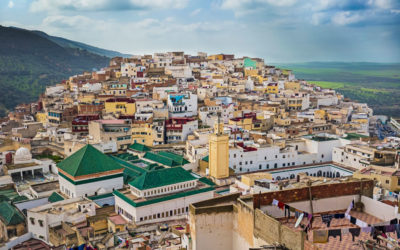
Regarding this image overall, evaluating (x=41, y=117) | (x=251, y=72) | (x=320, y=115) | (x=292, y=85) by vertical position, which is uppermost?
(x=251, y=72)

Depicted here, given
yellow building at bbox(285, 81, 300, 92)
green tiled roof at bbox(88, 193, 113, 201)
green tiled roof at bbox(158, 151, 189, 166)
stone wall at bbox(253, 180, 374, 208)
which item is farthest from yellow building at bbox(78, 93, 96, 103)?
stone wall at bbox(253, 180, 374, 208)

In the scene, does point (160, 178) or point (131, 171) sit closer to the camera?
point (160, 178)

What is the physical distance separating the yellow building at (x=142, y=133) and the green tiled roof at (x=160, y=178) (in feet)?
43.0

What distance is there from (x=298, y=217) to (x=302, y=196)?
2.76 ft

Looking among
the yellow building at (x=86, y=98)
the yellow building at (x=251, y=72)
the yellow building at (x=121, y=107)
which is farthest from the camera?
the yellow building at (x=251, y=72)

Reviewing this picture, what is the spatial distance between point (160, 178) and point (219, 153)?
267 inches

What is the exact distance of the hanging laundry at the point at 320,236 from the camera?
8531 millimetres

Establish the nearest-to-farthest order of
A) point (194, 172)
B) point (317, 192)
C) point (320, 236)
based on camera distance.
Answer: point (320, 236) < point (317, 192) < point (194, 172)

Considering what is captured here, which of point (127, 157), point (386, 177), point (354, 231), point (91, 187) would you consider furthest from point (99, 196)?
point (354, 231)

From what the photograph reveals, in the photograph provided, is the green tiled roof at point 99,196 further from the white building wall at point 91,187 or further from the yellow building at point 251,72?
the yellow building at point 251,72

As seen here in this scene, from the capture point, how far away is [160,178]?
2295 cm


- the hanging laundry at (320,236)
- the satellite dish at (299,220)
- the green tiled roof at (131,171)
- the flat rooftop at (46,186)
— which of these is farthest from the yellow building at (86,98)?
the hanging laundry at (320,236)

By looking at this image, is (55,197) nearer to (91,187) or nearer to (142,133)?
(91,187)

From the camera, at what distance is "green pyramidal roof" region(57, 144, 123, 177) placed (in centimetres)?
2488
